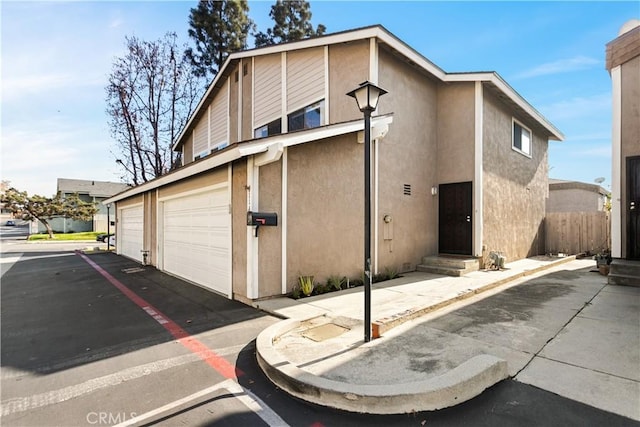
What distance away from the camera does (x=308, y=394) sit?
281 centimetres

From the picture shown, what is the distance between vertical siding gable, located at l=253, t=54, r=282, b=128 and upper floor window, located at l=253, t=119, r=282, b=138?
132 mm

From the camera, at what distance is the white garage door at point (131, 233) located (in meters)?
13.0

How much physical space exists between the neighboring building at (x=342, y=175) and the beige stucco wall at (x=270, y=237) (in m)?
0.02

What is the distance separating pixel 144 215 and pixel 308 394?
11626mm

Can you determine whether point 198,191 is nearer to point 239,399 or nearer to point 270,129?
point 270,129

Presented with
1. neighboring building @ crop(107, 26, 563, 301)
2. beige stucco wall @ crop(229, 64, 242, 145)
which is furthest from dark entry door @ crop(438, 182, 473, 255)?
beige stucco wall @ crop(229, 64, 242, 145)

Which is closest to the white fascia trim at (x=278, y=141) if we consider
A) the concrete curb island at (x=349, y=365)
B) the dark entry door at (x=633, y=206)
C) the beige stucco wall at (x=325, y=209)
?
the beige stucco wall at (x=325, y=209)

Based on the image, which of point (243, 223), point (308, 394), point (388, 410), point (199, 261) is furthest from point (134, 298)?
point (388, 410)

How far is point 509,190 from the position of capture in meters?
10.4

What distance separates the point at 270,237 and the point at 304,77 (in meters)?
5.35

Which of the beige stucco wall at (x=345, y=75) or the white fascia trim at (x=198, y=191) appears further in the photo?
the beige stucco wall at (x=345, y=75)

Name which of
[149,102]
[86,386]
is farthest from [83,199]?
[86,386]

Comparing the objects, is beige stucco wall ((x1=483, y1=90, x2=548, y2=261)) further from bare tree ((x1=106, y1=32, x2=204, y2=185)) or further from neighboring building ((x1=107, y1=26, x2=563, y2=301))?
bare tree ((x1=106, y1=32, x2=204, y2=185))

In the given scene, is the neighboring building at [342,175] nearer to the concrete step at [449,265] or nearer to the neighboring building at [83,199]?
the concrete step at [449,265]
